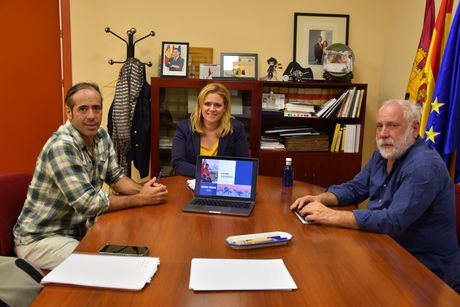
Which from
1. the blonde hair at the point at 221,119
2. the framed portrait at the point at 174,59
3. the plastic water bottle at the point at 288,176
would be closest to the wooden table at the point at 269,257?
the plastic water bottle at the point at 288,176

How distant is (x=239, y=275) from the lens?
1.15 meters

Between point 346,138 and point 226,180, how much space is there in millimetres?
2001

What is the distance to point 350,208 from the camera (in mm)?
1924

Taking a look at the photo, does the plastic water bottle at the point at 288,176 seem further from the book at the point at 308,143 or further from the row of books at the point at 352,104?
the row of books at the point at 352,104

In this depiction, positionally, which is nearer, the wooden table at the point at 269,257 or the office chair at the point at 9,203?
the wooden table at the point at 269,257

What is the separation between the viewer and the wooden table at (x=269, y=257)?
1034mm

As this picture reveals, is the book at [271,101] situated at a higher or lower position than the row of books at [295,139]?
higher

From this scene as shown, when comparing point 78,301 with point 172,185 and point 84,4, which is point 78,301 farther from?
point 84,4

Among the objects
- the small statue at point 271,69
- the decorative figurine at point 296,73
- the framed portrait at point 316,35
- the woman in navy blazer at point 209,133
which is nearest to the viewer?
the woman in navy blazer at point 209,133

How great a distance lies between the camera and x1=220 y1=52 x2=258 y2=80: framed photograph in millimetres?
3562

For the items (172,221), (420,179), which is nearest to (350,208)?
(420,179)

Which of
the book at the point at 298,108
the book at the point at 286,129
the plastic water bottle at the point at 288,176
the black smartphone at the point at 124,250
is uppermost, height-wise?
the book at the point at 298,108

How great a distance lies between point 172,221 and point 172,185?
1.99ft

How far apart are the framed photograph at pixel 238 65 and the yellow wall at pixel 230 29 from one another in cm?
13
